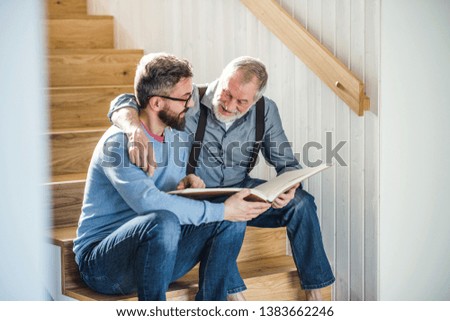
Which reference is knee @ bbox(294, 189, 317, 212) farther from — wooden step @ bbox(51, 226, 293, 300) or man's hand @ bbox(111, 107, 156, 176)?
man's hand @ bbox(111, 107, 156, 176)

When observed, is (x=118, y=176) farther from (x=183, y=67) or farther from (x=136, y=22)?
(x=136, y=22)

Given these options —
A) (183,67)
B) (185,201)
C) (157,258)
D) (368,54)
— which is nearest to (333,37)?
(368,54)

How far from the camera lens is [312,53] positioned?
8.55ft

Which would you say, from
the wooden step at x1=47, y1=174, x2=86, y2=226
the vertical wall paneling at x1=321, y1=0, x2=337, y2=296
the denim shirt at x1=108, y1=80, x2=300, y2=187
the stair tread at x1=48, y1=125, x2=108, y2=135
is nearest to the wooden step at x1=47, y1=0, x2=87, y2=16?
the stair tread at x1=48, y1=125, x2=108, y2=135

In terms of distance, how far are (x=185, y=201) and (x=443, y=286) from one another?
1.05 meters

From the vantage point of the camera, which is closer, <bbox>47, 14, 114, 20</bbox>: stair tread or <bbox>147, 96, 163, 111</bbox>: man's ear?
<bbox>147, 96, 163, 111</bbox>: man's ear

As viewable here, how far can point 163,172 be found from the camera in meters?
2.27

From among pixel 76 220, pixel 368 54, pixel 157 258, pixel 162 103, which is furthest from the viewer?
pixel 76 220

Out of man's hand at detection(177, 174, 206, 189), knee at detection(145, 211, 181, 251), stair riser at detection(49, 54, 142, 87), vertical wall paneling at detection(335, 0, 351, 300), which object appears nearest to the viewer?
knee at detection(145, 211, 181, 251)

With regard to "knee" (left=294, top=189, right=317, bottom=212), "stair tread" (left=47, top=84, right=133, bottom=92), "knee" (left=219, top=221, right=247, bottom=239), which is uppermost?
"stair tread" (left=47, top=84, right=133, bottom=92)

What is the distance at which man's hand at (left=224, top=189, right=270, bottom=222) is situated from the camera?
2.17 metres

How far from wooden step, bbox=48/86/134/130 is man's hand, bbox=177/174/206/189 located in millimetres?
854

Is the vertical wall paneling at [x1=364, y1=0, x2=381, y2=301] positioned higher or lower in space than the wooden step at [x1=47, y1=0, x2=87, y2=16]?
lower
